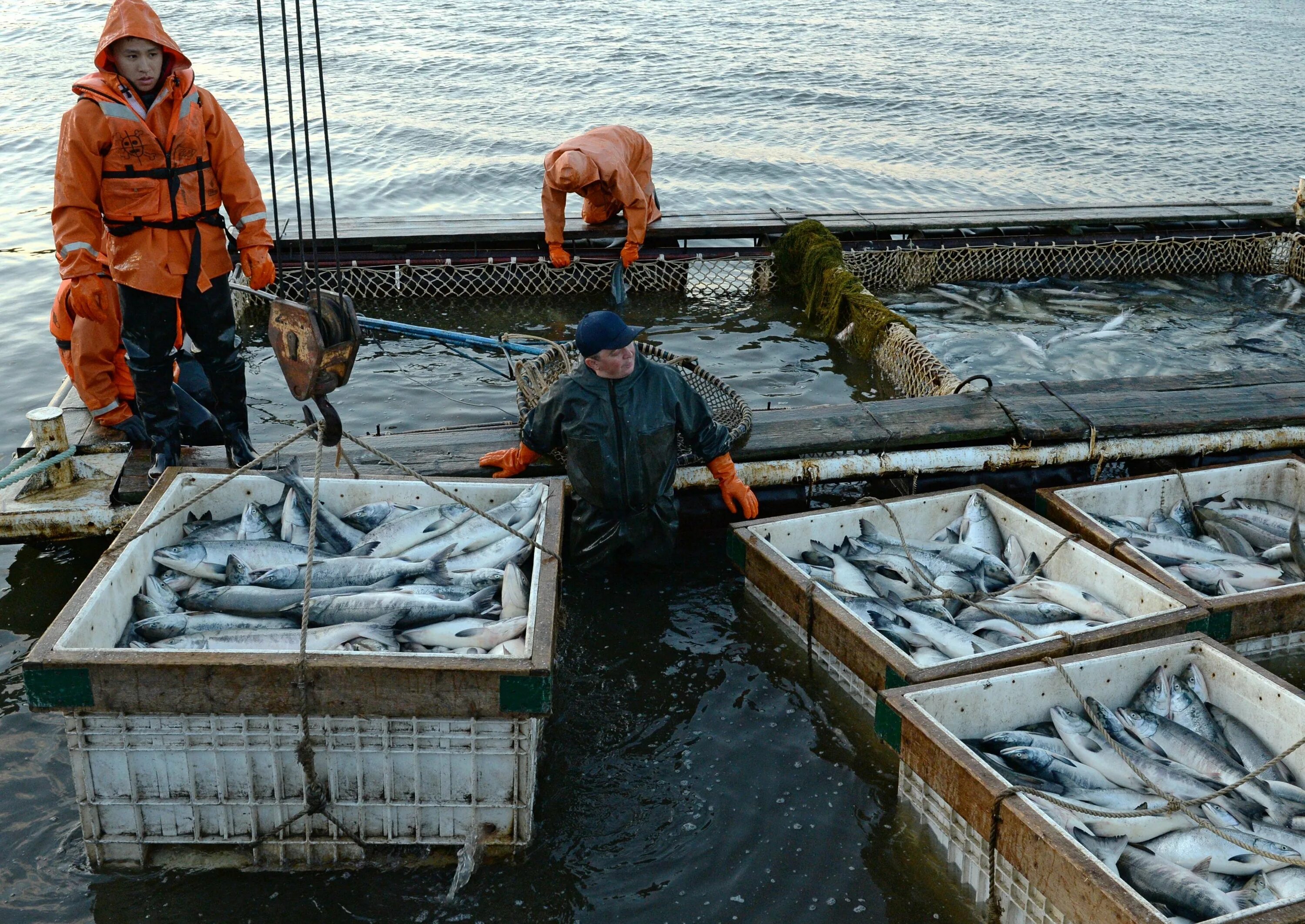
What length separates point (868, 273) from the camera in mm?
11547

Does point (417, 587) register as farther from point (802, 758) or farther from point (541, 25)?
point (541, 25)

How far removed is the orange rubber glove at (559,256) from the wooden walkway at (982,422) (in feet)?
13.2

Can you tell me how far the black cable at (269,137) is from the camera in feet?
12.8

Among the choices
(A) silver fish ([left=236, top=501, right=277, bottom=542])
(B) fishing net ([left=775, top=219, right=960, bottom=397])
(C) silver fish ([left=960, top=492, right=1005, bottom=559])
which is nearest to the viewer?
(A) silver fish ([left=236, top=501, right=277, bottom=542])

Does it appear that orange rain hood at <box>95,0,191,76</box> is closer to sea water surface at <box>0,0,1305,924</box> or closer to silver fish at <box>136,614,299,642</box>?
silver fish at <box>136,614,299,642</box>

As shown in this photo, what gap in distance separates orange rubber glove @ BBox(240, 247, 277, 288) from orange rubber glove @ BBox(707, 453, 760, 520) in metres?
2.46

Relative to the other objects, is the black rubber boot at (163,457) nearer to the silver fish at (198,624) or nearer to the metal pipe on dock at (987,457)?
the silver fish at (198,624)

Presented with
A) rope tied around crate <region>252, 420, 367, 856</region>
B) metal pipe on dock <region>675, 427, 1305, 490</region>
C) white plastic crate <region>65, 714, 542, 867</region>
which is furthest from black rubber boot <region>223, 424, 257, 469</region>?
metal pipe on dock <region>675, 427, 1305, 490</region>

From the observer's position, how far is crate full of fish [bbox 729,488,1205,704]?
4.60 metres

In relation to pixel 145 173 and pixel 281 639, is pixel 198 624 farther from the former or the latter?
pixel 145 173

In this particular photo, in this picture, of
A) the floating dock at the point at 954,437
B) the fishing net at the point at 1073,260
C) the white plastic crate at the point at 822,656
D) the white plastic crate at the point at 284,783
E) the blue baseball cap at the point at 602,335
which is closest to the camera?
the white plastic crate at the point at 284,783

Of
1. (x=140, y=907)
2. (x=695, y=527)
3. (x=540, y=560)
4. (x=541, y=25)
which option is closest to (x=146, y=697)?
(x=140, y=907)

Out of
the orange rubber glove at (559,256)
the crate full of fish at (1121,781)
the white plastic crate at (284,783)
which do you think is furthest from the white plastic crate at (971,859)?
the orange rubber glove at (559,256)

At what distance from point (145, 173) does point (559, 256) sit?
17.9 ft
